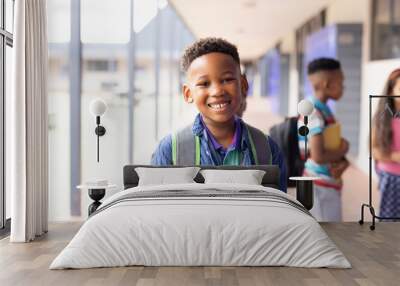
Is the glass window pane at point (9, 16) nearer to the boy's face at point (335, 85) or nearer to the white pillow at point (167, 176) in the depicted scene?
the white pillow at point (167, 176)

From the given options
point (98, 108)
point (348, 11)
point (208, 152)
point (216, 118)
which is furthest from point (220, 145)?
point (348, 11)

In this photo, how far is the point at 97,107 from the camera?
6.03 metres

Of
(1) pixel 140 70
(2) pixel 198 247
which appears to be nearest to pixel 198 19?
(1) pixel 140 70

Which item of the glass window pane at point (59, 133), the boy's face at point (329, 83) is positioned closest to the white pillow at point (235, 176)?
the boy's face at point (329, 83)

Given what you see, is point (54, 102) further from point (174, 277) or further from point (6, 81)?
point (174, 277)

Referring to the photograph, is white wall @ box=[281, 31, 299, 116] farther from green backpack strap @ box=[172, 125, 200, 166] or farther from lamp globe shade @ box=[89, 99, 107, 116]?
lamp globe shade @ box=[89, 99, 107, 116]

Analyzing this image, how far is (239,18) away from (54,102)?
2272 millimetres

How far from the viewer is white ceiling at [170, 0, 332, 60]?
6176mm

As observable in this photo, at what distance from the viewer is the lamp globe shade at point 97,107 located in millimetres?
6031

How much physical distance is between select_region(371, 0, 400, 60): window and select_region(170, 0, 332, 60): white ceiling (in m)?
0.58

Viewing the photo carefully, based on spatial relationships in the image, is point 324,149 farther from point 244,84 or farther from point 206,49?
point 206,49

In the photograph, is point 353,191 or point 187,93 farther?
point 353,191

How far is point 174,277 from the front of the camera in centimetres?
374

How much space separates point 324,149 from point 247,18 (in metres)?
1.69
